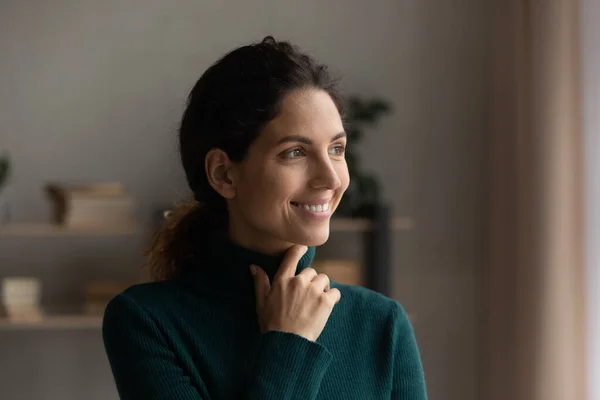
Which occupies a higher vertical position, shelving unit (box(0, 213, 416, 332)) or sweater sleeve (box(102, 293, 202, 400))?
sweater sleeve (box(102, 293, 202, 400))

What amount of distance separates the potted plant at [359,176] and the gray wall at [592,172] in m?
0.83

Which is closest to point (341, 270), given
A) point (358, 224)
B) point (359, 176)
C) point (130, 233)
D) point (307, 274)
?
point (358, 224)

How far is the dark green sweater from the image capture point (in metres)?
1.14

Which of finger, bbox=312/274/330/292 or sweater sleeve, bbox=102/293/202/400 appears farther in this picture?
finger, bbox=312/274/330/292

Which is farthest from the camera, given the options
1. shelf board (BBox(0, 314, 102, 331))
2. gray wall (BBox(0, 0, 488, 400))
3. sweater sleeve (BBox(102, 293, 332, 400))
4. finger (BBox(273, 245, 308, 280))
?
gray wall (BBox(0, 0, 488, 400))

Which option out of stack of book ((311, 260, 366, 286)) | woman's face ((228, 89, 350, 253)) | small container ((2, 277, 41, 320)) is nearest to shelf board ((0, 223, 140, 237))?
small container ((2, 277, 41, 320))

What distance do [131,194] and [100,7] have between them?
768 mm

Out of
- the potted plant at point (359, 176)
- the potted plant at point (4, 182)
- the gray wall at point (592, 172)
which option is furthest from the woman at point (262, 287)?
the potted plant at point (4, 182)

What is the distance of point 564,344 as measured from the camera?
9.26 ft

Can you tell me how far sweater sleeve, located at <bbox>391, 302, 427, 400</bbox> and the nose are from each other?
265mm

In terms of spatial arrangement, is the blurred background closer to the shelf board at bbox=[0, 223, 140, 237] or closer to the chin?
the shelf board at bbox=[0, 223, 140, 237]

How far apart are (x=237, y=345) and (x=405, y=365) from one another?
0.25m

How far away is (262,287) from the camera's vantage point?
1.24 meters

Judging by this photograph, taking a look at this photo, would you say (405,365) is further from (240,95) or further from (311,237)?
(240,95)
